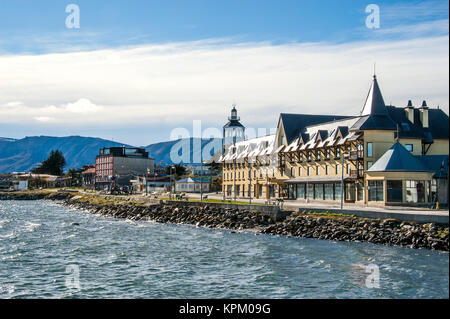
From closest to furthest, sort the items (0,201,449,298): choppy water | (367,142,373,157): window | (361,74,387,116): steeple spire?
A: 1. (0,201,449,298): choppy water
2. (367,142,373,157): window
3. (361,74,387,116): steeple spire

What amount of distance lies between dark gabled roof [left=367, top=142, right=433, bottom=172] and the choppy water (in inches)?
613

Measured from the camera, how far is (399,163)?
52.7 m

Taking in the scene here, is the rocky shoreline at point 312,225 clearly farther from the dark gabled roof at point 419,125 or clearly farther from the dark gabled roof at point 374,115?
the dark gabled roof at point 419,125

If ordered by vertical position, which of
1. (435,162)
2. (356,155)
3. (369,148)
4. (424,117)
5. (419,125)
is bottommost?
(435,162)

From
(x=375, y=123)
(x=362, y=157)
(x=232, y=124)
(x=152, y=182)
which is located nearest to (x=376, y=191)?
(x=362, y=157)

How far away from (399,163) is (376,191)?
5160 mm

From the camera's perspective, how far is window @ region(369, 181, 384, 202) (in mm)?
55406

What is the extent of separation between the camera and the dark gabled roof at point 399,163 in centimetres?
5194

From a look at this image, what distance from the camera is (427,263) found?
29500mm

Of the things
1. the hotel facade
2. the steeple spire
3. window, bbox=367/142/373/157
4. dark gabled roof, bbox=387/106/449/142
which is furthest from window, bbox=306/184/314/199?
dark gabled roof, bbox=387/106/449/142

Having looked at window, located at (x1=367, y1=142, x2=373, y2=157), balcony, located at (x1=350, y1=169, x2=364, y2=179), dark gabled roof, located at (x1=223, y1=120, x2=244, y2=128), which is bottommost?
balcony, located at (x1=350, y1=169, x2=364, y2=179)

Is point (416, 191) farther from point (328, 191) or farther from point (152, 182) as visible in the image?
point (152, 182)

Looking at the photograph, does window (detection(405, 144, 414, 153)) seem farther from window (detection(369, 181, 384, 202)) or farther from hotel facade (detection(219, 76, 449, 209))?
window (detection(369, 181, 384, 202))
